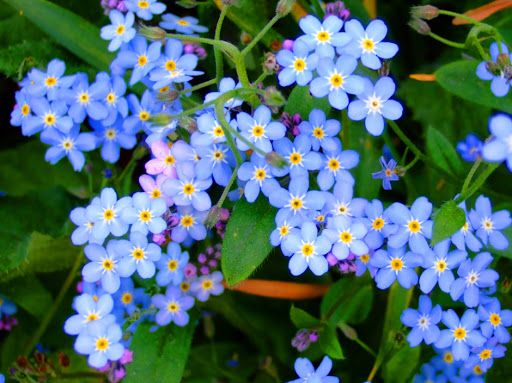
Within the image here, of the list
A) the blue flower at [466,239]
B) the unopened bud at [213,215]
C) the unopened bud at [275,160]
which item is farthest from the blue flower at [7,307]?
the blue flower at [466,239]

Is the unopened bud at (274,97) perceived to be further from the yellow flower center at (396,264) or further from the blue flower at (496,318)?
the blue flower at (496,318)

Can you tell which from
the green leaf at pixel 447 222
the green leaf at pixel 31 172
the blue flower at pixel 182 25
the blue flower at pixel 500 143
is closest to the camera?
the blue flower at pixel 500 143

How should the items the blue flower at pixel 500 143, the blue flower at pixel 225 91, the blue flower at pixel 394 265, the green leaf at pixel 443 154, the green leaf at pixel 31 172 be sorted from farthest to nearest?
the green leaf at pixel 31 172
the green leaf at pixel 443 154
the blue flower at pixel 394 265
the blue flower at pixel 225 91
the blue flower at pixel 500 143

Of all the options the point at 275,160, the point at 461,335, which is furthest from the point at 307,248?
the point at 461,335

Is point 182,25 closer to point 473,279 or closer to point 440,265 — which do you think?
point 440,265

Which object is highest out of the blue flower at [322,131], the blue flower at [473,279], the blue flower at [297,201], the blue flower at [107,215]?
the blue flower at [322,131]

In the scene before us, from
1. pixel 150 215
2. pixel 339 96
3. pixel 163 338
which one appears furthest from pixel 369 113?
pixel 163 338

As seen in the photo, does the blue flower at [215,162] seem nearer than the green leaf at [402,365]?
Yes
